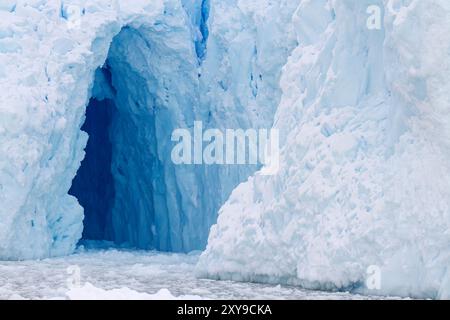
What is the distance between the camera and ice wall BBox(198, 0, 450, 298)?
6.85 meters

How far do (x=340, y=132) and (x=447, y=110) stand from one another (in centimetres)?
156

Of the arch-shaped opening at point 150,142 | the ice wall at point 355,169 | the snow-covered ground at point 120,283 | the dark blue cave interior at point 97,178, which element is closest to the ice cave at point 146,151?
the arch-shaped opening at point 150,142

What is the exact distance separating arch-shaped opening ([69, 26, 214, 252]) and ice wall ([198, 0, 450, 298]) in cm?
459

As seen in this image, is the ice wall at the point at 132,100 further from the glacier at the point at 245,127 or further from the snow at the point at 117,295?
the snow at the point at 117,295

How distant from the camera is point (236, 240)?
859 centimetres

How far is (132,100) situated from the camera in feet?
48.5

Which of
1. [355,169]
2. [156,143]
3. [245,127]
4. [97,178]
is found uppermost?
[245,127]

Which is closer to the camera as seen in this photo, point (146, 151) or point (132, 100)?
point (132, 100)

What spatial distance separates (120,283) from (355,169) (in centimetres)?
295

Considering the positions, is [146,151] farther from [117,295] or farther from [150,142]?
[117,295]

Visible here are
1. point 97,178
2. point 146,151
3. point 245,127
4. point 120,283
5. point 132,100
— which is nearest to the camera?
point 120,283

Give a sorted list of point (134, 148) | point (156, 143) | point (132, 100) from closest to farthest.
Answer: point (156, 143) < point (132, 100) < point (134, 148)

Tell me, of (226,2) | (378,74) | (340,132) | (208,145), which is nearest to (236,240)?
(340,132)

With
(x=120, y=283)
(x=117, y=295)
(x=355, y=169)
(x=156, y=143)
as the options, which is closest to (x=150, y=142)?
(x=156, y=143)
